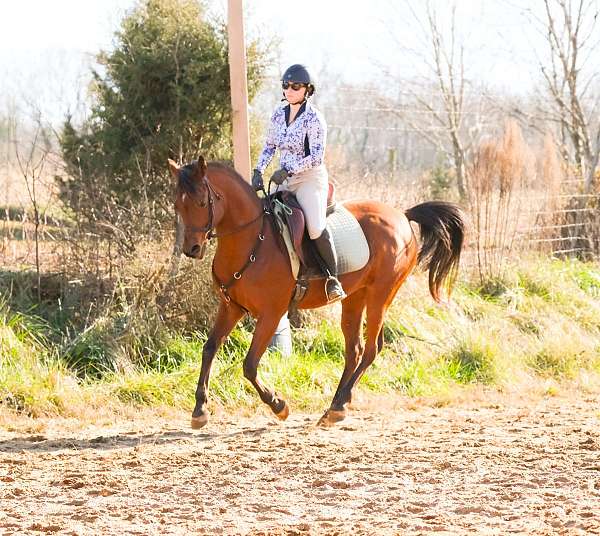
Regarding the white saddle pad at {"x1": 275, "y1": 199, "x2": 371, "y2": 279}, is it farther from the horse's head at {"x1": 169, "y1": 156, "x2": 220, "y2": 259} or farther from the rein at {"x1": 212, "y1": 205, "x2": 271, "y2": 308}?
the horse's head at {"x1": 169, "y1": 156, "x2": 220, "y2": 259}

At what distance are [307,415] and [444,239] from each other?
221cm

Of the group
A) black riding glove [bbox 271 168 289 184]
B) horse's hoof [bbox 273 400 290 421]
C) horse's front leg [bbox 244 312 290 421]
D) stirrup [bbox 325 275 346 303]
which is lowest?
horse's hoof [bbox 273 400 290 421]

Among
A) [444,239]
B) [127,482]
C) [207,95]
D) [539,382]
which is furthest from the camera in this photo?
[207,95]

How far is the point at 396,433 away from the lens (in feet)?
26.0

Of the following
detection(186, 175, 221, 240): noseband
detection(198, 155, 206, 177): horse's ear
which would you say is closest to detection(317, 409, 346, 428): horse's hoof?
detection(186, 175, 221, 240): noseband

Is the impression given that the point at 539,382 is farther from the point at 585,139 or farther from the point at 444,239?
the point at 585,139

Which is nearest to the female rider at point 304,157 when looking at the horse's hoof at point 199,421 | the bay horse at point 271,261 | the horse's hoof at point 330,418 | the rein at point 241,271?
the bay horse at point 271,261

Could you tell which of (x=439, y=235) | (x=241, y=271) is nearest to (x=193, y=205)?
(x=241, y=271)

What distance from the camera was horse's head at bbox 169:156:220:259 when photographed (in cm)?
715

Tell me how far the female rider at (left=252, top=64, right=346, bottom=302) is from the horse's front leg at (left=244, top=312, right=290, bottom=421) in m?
0.66

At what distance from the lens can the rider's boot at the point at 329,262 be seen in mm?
8219

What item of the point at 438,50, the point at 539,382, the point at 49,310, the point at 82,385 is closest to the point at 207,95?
the point at 49,310

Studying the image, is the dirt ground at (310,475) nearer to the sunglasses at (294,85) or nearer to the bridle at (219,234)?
the bridle at (219,234)

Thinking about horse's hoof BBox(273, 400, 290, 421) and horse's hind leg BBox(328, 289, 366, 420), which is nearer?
horse's hoof BBox(273, 400, 290, 421)
